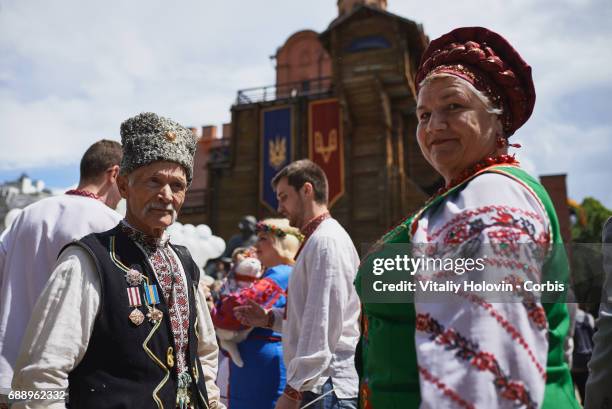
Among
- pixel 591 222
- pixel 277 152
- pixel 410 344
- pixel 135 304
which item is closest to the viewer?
pixel 410 344

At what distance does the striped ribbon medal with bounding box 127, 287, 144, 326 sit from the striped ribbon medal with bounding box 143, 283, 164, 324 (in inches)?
1.4

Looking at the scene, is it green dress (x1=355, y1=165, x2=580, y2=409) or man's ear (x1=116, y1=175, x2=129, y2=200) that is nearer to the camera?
green dress (x1=355, y1=165, x2=580, y2=409)

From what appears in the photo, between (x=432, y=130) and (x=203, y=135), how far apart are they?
25.3 metres

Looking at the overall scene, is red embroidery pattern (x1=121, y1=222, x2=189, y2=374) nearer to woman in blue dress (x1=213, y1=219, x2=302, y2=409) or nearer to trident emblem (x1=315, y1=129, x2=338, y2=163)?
woman in blue dress (x1=213, y1=219, x2=302, y2=409)

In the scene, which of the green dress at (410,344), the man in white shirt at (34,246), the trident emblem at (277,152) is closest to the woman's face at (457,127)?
the green dress at (410,344)

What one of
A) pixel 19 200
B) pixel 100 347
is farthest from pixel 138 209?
pixel 19 200

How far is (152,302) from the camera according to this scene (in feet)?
6.57

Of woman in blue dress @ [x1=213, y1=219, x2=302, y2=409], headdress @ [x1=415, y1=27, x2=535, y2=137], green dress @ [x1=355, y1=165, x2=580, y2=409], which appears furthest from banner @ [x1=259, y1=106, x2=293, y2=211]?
green dress @ [x1=355, y1=165, x2=580, y2=409]

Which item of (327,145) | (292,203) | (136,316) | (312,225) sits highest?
(327,145)

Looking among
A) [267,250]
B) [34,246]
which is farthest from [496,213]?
[267,250]

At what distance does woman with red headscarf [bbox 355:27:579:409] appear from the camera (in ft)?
3.84

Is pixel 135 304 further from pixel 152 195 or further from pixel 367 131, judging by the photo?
pixel 367 131

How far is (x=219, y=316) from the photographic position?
3961mm

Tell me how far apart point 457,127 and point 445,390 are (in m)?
0.82
